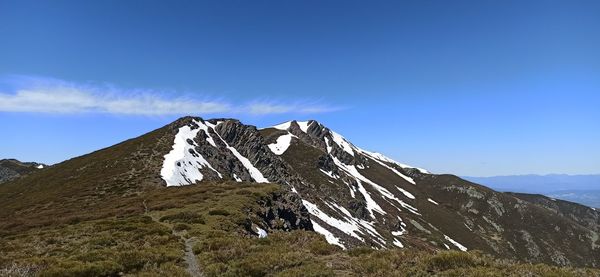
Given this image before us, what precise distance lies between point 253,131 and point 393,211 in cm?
6432

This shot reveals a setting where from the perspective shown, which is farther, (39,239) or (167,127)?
(167,127)

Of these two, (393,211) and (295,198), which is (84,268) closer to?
(295,198)

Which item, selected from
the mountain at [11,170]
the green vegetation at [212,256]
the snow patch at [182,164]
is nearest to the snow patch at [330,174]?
the snow patch at [182,164]

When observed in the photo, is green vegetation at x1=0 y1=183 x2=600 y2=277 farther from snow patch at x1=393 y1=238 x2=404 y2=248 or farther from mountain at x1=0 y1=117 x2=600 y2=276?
snow patch at x1=393 y1=238 x2=404 y2=248

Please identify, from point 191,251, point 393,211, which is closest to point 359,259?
point 191,251

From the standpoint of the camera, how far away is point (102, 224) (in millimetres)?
28484

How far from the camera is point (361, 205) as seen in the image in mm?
127250

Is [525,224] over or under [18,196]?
under

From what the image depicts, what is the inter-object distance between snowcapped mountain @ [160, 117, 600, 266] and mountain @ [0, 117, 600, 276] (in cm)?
54

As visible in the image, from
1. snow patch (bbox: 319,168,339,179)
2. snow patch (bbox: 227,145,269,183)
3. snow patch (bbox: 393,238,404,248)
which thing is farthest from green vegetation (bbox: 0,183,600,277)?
snow patch (bbox: 319,168,339,179)

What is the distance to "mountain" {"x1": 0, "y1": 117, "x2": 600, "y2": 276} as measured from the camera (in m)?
19.9

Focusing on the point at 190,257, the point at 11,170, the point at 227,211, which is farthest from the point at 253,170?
the point at 11,170

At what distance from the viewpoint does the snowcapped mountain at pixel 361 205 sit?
84250mm

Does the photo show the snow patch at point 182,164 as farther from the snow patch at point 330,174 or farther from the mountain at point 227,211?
the snow patch at point 330,174
